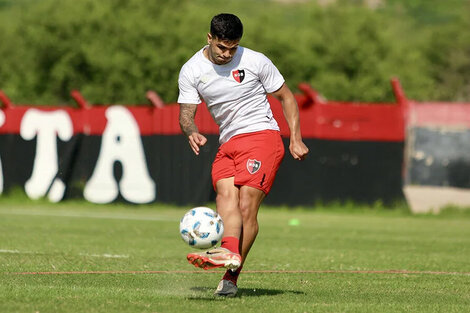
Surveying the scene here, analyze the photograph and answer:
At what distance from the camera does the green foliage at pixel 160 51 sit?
236 feet

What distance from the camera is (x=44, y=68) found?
79.8 m

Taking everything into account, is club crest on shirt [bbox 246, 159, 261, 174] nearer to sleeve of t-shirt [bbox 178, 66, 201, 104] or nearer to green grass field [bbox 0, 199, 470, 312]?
sleeve of t-shirt [bbox 178, 66, 201, 104]

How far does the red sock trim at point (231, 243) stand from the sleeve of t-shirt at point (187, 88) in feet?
4.05

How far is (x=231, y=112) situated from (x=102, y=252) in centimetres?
432

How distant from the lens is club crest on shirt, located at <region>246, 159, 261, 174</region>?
879cm

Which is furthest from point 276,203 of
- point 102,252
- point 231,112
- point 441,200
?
point 231,112

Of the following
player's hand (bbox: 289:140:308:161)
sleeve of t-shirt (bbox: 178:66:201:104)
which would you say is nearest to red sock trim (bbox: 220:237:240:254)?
player's hand (bbox: 289:140:308:161)

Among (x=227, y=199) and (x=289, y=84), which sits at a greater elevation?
(x=227, y=199)

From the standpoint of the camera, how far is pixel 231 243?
8.43 meters

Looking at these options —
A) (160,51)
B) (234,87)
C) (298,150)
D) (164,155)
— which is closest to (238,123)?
(234,87)

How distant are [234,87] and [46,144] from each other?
15.5m

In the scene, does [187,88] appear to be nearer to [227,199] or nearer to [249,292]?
[227,199]

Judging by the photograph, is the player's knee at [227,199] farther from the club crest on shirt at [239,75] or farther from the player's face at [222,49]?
the player's face at [222,49]

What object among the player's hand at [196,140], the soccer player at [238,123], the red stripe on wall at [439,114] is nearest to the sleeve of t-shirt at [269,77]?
the soccer player at [238,123]
